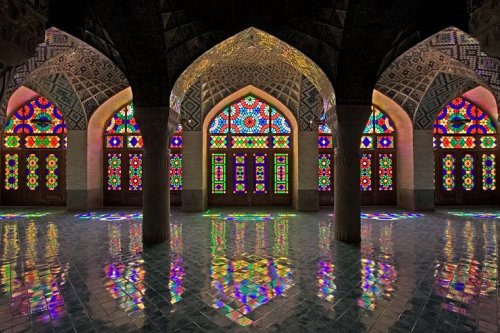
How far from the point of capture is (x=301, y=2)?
18.4 ft

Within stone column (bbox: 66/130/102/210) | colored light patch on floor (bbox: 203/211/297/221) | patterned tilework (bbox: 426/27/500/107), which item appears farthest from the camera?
stone column (bbox: 66/130/102/210)

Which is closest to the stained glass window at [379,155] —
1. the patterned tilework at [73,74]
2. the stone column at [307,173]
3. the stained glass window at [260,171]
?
the stone column at [307,173]

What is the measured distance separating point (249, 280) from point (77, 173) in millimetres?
9421

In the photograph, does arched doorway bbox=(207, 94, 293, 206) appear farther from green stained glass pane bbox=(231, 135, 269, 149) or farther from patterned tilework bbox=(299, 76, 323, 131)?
patterned tilework bbox=(299, 76, 323, 131)

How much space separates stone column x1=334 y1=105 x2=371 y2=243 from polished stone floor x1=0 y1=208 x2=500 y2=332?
0.52 meters

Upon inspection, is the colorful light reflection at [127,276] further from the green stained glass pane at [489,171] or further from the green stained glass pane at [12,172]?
the green stained glass pane at [489,171]

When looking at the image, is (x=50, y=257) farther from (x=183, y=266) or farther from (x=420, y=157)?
(x=420, y=157)

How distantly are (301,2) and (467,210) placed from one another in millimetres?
9828

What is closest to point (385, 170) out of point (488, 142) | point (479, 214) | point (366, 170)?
point (366, 170)

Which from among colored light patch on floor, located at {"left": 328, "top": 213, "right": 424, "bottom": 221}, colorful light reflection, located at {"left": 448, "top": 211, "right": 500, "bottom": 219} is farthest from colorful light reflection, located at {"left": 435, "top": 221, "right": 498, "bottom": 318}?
colorful light reflection, located at {"left": 448, "top": 211, "right": 500, "bottom": 219}

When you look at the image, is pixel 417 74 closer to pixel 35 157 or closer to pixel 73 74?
pixel 73 74

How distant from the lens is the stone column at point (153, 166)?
5.92 meters

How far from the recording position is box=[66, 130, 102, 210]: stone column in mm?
10828

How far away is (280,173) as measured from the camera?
12.0m
